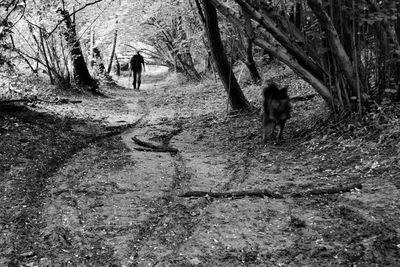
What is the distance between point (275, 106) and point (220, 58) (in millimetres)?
3336

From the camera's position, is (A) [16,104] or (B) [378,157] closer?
(B) [378,157]

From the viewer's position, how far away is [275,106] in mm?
6875

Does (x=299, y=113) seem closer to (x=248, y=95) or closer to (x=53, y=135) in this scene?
(x=248, y=95)

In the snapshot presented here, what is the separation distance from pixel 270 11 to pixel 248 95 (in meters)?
6.22

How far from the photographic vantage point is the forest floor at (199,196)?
10.9 ft

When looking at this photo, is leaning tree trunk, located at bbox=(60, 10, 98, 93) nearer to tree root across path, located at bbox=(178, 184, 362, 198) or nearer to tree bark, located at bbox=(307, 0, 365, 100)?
tree bark, located at bbox=(307, 0, 365, 100)

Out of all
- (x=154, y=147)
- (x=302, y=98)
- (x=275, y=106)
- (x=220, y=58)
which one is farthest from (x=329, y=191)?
(x=220, y=58)

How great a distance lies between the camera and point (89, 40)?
67.4 ft

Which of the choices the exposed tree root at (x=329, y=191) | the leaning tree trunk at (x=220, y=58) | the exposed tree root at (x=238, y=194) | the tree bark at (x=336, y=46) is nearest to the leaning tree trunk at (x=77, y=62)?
the leaning tree trunk at (x=220, y=58)

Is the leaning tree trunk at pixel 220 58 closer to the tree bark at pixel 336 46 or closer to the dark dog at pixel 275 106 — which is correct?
the dark dog at pixel 275 106

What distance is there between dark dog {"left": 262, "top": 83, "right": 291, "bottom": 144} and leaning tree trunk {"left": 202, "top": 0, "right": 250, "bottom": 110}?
9.37 ft

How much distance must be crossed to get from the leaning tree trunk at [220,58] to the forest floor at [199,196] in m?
1.89

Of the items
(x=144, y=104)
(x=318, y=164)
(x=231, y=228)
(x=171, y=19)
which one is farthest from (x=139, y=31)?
(x=231, y=228)

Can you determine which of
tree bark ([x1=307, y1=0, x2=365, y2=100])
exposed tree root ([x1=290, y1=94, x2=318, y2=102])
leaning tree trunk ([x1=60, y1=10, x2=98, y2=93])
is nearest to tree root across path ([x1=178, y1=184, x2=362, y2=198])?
tree bark ([x1=307, y1=0, x2=365, y2=100])
